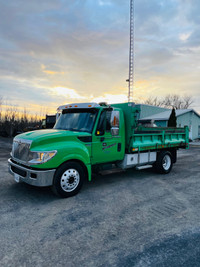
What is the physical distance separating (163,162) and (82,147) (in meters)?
4.14

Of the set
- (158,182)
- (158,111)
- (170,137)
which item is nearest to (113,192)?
(158,182)

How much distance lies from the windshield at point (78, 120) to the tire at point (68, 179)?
1085mm

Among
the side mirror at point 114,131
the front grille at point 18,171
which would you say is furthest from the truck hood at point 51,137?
the side mirror at point 114,131

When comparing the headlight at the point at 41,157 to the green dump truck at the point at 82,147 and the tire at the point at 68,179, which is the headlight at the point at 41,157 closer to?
the green dump truck at the point at 82,147

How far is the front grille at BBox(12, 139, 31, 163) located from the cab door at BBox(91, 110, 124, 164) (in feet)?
5.75

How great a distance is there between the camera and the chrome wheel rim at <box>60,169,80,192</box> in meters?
4.62

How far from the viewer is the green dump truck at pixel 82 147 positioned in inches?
174

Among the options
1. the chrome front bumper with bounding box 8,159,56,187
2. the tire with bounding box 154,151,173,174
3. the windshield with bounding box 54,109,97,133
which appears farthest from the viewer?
the tire with bounding box 154,151,173,174

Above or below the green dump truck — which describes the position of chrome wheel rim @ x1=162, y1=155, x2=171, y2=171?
below

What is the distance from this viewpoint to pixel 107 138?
557 centimetres

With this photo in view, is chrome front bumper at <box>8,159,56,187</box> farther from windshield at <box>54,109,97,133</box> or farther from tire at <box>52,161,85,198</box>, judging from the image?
windshield at <box>54,109,97,133</box>

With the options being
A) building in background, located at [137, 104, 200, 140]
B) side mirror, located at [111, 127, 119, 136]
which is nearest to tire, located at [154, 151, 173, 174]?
side mirror, located at [111, 127, 119, 136]

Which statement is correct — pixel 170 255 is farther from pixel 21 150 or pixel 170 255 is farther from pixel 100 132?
pixel 21 150

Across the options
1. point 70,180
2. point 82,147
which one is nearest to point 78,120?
point 82,147
